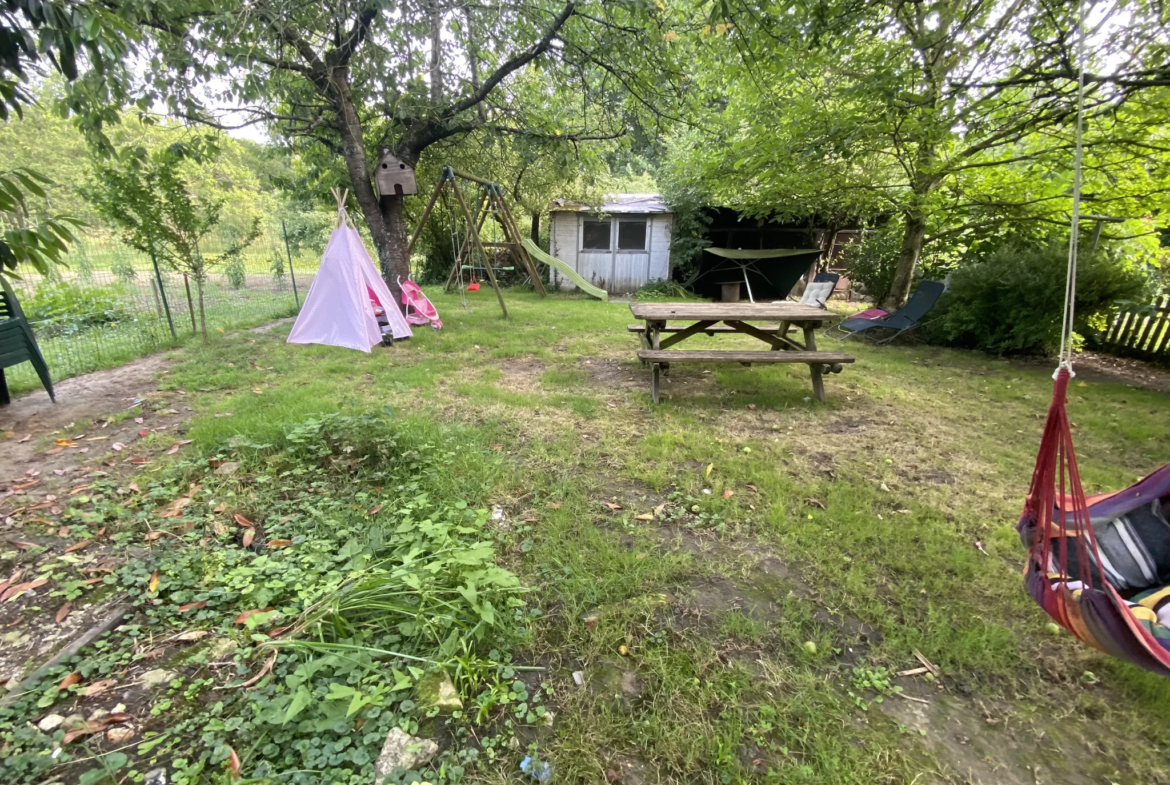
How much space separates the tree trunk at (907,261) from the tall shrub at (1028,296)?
1411 millimetres

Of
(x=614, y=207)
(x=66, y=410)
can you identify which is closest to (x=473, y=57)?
(x=66, y=410)

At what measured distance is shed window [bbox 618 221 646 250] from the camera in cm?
1320

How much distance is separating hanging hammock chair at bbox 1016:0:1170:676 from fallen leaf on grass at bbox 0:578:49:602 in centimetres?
368

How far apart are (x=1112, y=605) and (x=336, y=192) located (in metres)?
7.19

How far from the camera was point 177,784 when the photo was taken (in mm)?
1312

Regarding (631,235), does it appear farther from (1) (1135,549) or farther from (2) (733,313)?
(1) (1135,549)

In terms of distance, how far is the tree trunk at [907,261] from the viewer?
824 cm

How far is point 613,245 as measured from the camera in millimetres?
13312

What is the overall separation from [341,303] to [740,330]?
16.0 ft

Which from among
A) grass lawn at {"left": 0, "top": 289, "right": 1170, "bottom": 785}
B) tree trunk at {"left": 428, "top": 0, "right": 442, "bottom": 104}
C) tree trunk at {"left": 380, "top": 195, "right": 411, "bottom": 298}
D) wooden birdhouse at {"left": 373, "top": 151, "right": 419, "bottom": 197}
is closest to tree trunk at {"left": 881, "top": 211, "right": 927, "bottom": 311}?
grass lawn at {"left": 0, "top": 289, "right": 1170, "bottom": 785}

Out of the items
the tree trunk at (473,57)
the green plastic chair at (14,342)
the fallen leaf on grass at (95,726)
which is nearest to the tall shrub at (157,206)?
the green plastic chair at (14,342)

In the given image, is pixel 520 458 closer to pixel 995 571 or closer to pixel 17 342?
pixel 995 571

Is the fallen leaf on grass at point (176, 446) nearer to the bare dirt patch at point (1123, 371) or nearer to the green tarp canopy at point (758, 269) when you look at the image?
the bare dirt patch at point (1123, 371)

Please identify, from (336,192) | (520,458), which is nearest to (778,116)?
(336,192)
